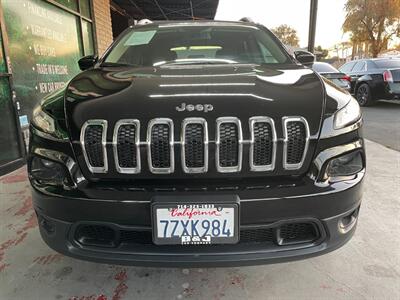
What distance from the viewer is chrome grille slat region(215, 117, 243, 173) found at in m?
1.65

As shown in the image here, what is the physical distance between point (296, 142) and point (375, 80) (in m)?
9.16

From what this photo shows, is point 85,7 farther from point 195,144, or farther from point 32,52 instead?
point 195,144

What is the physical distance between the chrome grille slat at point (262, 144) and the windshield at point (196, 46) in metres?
1.15

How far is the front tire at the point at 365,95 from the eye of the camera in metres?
9.76

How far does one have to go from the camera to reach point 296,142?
170 cm

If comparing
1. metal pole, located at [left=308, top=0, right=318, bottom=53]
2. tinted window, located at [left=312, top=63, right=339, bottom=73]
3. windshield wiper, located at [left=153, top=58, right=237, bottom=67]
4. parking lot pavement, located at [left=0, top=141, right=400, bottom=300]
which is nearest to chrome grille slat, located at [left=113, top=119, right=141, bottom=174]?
parking lot pavement, located at [left=0, top=141, right=400, bottom=300]

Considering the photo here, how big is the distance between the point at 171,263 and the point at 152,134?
24.0 inches

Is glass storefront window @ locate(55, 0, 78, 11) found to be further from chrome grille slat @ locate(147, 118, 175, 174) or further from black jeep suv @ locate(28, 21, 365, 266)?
chrome grille slat @ locate(147, 118, 175, 174)

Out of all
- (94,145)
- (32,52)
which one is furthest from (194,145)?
(32,52)

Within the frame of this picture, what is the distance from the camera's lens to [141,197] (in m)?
1.65

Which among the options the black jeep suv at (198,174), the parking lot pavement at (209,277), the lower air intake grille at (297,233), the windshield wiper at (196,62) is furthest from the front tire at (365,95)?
the lower air intake grille at (297,233)

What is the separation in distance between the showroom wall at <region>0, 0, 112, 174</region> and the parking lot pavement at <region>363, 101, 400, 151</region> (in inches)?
192

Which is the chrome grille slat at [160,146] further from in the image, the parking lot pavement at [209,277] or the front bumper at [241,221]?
the parking lot pavement at [209,277]

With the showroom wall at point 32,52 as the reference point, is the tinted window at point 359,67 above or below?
below
